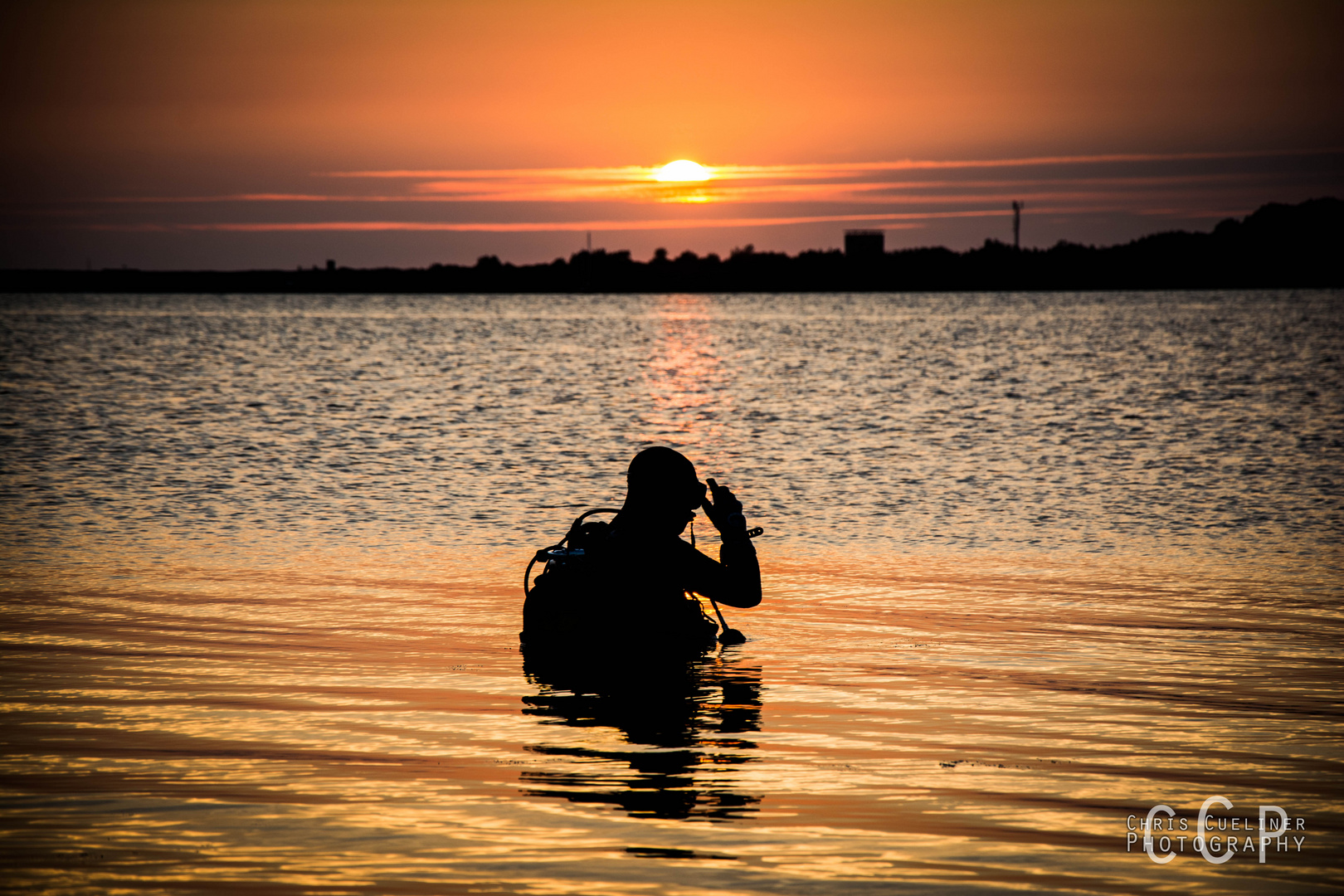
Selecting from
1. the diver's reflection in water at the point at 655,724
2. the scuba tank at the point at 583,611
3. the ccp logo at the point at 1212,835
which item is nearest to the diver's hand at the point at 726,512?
the scuba tank at the point at 583,611

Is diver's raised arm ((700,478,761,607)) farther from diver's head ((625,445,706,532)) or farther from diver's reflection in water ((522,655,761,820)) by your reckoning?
diver's reflection in water ((522,655,761,820))

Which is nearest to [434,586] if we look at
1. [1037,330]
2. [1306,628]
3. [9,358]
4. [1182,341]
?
[1306,628]

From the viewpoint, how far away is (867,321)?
430ft

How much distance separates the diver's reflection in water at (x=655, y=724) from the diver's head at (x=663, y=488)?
1313 millimetres

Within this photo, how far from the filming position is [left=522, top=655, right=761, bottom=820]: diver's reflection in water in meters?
6.64

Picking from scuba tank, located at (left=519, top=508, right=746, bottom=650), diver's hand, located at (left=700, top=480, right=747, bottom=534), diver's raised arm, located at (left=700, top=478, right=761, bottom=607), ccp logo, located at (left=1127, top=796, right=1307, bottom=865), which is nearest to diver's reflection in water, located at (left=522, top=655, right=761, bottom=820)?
scuba tank, located at (left=519, top=508, right=746, bottom=650)

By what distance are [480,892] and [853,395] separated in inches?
1620

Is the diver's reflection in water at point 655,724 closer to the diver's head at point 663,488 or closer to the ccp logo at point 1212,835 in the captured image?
the diver's head at point 663,488

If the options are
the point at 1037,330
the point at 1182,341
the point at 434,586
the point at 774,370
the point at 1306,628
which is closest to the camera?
the point at 1306,628

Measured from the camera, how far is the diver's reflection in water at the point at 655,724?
21.8 ft

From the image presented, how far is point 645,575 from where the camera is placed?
962 centimetres

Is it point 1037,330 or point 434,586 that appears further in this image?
point 1037,330

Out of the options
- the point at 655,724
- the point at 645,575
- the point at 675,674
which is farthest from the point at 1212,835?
the point at 645,575

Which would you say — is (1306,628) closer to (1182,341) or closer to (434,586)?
(434,586)
